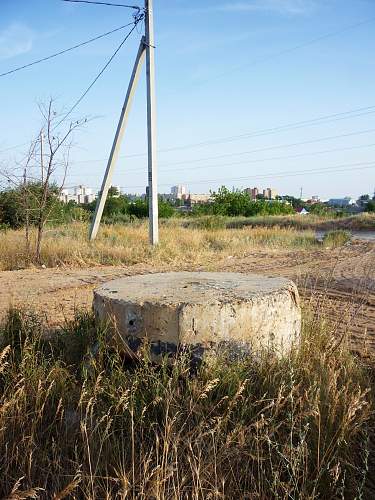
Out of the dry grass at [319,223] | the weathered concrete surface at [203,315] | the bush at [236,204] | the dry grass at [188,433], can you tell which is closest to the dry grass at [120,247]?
the weathered concrete surface at [203,315]

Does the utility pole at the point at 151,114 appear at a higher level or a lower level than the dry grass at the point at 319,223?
higher

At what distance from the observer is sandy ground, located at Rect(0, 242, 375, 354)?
15.9ft

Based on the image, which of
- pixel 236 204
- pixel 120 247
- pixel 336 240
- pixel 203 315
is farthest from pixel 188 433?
pixel 236 204

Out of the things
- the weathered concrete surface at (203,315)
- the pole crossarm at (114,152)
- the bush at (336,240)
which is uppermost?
the pole crossarm at (114,152)

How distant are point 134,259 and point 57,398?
25.3 ft

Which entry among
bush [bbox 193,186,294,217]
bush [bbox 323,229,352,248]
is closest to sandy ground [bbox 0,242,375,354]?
bush [bbox 323,229,352,248]

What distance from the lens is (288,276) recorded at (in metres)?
8.68

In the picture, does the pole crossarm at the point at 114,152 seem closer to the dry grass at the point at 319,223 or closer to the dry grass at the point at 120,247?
the dry grass at the point at 120,247

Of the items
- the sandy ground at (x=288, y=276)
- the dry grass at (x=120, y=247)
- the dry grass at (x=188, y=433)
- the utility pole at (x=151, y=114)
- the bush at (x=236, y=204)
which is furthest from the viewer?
the bush at (x=236, y=204)

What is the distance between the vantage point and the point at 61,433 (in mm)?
2633

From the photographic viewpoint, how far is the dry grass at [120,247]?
1012cm

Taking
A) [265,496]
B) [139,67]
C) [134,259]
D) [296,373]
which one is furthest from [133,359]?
[139,67]

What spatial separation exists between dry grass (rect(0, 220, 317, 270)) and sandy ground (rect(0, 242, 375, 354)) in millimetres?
579

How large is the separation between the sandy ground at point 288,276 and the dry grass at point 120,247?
58 cm
